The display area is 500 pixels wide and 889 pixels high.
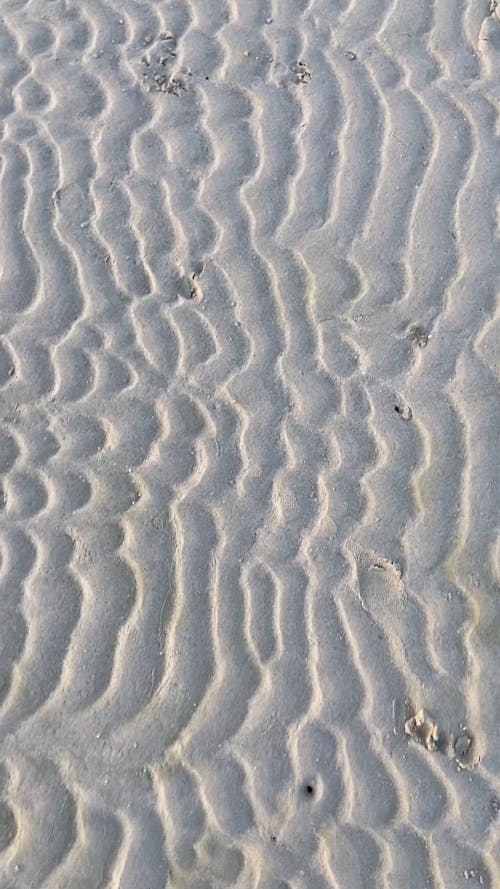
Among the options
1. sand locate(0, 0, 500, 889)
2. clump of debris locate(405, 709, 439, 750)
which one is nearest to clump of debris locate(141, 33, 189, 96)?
sand locate(0, 0, 500, 889)

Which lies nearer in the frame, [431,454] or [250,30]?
[431,454]

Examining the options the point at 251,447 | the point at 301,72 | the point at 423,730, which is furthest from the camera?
the point at 301,72

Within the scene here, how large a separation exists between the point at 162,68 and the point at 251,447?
7.74 feet

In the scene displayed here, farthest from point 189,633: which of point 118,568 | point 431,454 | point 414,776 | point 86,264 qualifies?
point 86,264

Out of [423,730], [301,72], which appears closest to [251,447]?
[423,730]

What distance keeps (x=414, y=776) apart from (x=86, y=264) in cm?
247

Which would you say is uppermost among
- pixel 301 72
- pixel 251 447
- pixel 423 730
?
pixel 301 72

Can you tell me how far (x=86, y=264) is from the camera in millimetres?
4359

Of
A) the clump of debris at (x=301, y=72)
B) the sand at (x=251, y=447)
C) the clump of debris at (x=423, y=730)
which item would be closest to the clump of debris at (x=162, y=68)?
the sand at (x=251, y=447)

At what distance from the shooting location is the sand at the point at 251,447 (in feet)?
10.2

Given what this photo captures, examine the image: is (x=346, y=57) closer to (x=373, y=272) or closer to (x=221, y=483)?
(x=373, y=272)

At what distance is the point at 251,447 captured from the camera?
12.5ft

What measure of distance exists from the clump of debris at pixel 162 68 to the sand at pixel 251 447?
19 mm

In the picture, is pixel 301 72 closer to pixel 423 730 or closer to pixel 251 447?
pixel 251 447
